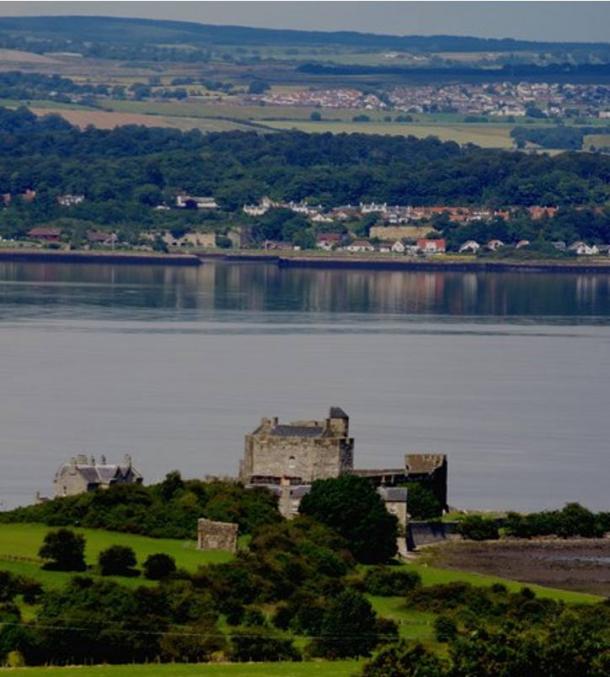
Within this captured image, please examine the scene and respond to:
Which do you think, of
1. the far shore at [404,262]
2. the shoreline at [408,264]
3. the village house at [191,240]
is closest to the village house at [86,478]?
Answer: the shoreline at [408,264]

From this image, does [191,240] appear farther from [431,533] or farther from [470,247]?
[431,533]

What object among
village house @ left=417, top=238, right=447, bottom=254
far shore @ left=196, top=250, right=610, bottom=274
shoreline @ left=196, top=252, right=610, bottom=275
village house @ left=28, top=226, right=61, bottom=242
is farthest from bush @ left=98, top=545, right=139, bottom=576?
village house @ left=417, top=238, right=447, bottom=254

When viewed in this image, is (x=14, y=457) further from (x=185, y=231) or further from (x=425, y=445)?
(x=185, y=231)

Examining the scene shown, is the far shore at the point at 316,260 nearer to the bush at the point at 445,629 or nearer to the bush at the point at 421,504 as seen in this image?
the bush at the point at 421,504

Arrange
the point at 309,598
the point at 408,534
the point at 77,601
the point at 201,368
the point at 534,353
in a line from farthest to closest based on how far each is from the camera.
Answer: the point at 534,353, the point at 201,368, the point at 408,534, the point at 309,598, the point at 77,601

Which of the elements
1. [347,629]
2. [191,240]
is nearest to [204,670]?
[347,629]

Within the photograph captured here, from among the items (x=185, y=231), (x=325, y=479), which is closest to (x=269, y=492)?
(x=325, y=479)
